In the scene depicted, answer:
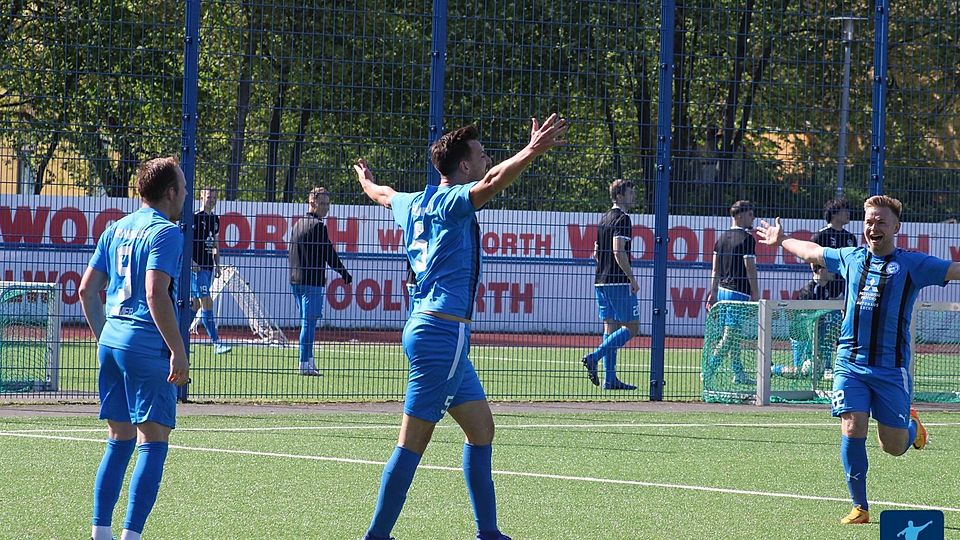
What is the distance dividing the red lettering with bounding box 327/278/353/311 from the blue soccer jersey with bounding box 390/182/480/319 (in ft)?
23.2

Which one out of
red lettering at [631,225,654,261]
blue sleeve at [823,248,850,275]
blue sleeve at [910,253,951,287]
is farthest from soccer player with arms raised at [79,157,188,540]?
red lettering at [631,225,654,261]

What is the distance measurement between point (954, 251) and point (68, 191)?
386 inches

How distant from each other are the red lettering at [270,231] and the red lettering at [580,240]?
2.96 meters

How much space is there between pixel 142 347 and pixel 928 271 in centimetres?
435

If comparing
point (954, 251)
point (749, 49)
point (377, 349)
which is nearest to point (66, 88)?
point (377, 349)

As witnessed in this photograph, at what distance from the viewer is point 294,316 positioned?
44.4ft

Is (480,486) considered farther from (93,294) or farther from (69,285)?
(69,285)

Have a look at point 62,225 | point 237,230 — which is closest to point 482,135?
point 237,230

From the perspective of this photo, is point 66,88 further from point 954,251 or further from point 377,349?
point 954,251

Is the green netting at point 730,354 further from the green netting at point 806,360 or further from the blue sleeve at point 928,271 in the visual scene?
the blue sleeve at point 928,271

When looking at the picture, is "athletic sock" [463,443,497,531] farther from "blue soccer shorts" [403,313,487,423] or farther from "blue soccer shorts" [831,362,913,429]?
"blue soccer shorts" [831,362,913,429]

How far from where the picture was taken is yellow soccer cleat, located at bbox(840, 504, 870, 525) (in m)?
7.23

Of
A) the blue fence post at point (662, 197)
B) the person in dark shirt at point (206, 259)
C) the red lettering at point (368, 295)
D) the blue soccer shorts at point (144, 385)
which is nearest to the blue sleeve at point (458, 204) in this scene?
the blue soccer shorts at point (144, 385)

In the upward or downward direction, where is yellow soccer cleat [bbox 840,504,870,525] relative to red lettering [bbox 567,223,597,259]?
downward
